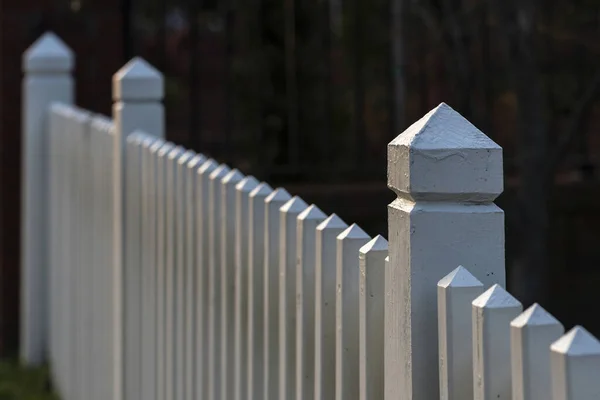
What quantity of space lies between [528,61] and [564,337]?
11.7ft

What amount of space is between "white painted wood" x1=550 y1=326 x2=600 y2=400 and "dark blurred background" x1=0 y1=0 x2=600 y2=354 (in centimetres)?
460

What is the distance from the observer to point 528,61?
4668 millimetres

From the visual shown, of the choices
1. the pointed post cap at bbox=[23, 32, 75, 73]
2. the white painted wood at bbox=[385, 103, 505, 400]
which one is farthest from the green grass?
the white painted wood at bbox=[385, 103, 505, 400]

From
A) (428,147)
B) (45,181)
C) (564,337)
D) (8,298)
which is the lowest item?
(8,298)

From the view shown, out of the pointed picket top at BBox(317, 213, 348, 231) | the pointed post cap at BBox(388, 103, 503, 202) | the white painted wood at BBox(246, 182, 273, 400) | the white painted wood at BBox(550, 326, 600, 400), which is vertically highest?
the pointed post cap at BBox(388, 103, 503, 202)

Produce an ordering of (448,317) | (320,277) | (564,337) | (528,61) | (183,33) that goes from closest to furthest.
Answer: (564,337) < (448,317) < (320,277) < (528,61) < (183,33)

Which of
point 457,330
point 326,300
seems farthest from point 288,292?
point 457,330

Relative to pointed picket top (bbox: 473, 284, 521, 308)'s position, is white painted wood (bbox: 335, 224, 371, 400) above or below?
below

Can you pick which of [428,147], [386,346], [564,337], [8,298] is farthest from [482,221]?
[8,298]

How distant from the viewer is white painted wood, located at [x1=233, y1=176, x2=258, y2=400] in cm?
244

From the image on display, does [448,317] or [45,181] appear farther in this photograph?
[45,181]

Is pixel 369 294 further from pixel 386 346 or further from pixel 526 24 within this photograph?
pixel 526 24

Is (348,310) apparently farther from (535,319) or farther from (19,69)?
(19,69)

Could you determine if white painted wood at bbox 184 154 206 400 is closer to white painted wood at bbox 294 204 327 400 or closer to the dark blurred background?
white painted wood at bbox 294 204 327 400
